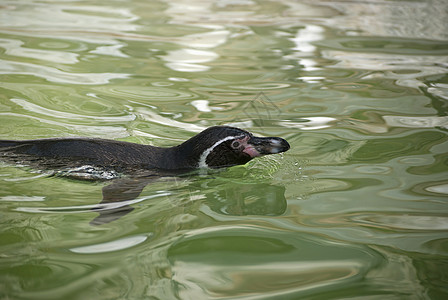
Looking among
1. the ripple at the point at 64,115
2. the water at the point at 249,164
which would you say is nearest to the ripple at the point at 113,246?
the water at the point at 249,164

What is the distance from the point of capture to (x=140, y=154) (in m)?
4.86

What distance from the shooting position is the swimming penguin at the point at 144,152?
4.71 meters

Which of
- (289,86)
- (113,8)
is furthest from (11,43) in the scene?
(289,86)

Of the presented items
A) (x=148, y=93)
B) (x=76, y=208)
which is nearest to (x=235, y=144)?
(x=76, y=208)

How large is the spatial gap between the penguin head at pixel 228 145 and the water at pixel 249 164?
201mm

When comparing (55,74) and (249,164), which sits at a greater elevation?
(55,74)

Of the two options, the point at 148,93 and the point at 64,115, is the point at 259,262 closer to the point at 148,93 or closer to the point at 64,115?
the point at 64,115

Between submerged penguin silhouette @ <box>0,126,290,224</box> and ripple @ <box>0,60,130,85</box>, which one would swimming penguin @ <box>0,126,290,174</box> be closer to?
submerged penguin silhouette @ <box>0,126,290,224</box>

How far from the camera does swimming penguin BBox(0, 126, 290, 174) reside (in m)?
4.71

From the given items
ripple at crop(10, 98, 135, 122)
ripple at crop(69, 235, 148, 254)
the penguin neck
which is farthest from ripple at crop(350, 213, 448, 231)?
ripple at crop(10, 98, 135, 122)

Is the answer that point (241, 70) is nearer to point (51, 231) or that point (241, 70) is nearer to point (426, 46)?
point (426, 46)

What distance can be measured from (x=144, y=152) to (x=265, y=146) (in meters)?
1.10

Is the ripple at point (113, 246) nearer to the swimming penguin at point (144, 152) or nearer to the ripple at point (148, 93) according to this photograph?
the swimming penguin at point (144, 152)

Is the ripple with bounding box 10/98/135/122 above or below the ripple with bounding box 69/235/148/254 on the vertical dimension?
below
